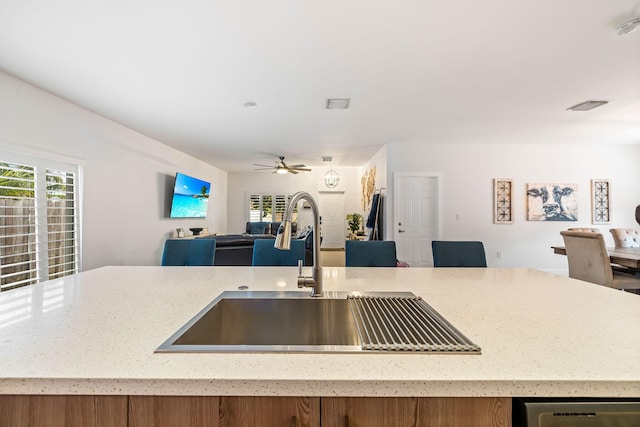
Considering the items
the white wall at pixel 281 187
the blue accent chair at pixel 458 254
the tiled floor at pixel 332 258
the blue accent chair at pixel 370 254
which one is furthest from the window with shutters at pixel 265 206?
the blue accent chair at pixel 458 254

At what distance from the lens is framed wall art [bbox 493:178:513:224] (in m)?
5.45

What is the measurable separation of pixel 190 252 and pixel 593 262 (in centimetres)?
418

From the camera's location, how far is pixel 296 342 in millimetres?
1160

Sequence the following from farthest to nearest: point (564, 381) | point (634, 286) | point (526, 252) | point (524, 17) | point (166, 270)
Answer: point (526, 252)
point (634, 286)
point (524, 17)
point (166, 270)
point (564, 381)

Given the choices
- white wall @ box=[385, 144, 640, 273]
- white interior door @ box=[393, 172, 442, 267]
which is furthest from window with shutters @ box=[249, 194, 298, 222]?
white wall @ box=[385, 144, 640, 273]

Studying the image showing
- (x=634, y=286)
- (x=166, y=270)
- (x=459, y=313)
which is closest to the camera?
(x=459, y=313)

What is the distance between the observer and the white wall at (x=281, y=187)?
884cm

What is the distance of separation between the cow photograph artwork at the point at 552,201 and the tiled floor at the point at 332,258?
390cm

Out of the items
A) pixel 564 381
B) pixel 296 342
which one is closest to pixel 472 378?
pixel 564 381

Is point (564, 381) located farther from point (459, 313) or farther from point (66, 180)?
point (66, 180)

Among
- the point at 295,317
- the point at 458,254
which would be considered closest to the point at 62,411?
the point at 295,317

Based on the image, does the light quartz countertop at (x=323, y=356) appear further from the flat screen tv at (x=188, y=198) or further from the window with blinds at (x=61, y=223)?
the flat screen tv at (x=188, y=198)

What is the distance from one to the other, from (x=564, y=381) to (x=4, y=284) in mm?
3844

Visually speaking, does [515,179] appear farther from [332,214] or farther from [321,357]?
[321,357]
